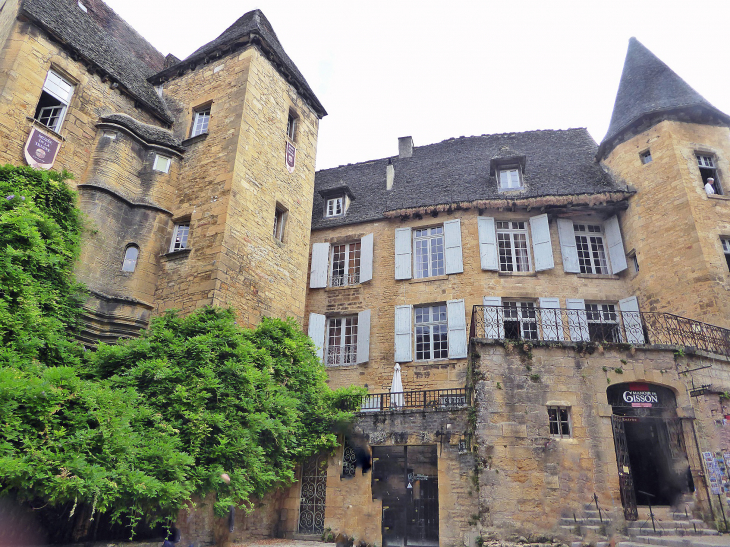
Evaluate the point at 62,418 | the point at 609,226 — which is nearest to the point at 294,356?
the point at 62,418

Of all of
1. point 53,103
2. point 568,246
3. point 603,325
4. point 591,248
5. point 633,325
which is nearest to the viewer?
point 53,103

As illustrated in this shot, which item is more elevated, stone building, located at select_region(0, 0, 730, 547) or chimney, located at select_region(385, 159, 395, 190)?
chimney, located at select_region(385, 159, 395, 190)

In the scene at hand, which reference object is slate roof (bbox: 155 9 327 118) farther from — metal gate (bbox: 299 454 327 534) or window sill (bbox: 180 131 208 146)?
metal gate (bbox: 299 454 327 534)

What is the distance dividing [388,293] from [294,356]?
4766mm

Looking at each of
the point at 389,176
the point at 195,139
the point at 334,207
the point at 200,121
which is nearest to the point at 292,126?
the point at 200,121

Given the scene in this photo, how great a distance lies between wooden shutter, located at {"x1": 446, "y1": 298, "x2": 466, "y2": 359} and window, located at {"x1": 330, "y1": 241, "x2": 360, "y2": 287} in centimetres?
325

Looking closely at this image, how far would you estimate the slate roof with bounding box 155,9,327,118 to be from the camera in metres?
15.0

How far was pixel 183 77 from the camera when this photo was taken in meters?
15.7

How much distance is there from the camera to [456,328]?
561 inches

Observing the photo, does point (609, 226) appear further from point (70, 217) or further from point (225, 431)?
point (70, 217)

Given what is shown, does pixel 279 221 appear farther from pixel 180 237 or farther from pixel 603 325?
pixel 603 325

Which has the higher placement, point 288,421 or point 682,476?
point 288,421

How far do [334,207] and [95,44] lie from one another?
330 inches

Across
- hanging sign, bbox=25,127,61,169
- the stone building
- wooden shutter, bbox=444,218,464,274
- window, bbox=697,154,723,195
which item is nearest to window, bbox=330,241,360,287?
the stone building
